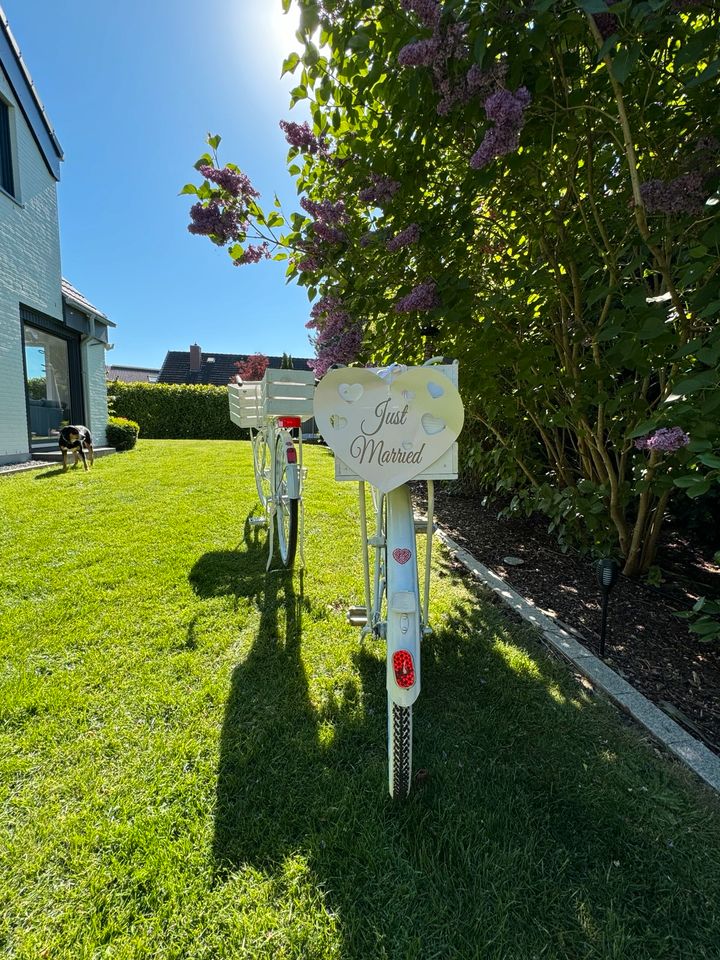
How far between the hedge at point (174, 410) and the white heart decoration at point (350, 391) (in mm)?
13559

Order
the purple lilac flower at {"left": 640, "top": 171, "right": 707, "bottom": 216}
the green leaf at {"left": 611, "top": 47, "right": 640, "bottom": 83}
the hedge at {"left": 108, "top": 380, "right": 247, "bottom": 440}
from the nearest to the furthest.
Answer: the green leaf at {"left": 611, "top": 47, "right": 640, "bottom": 83} < the purple lilac flower at {"left": 640, "top": 171, "right": 707, "bottom": 216} < the hedge at {"left": 108, "top": 380, "right": 247, "bottom": 440}

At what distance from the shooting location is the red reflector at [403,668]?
4.36 ft

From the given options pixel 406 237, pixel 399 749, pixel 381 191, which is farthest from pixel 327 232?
pixel 399 749

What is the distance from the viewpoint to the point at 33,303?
7578mm

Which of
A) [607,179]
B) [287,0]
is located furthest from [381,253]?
[607,179]

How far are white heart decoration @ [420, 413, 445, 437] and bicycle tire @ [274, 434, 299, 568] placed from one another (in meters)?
1.77

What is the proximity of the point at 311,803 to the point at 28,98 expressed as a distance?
1121 centimetres

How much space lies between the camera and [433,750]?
1596 millimetres

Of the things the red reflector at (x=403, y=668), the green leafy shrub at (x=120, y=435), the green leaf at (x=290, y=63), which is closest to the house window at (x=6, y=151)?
the green leafy shrub at (x=120, y=435)

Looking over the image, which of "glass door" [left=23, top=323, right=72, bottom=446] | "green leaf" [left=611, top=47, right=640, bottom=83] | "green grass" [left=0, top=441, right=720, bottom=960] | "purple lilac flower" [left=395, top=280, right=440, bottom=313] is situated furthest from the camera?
"glass door" [left=23, top=323, right=72, bottom=446]

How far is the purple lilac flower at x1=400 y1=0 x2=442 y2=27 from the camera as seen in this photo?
1521mm

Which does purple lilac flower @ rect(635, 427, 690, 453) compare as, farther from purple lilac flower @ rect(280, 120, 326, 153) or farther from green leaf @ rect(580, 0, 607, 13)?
purple lilac flower @ rect(280, 120, 326, 153)

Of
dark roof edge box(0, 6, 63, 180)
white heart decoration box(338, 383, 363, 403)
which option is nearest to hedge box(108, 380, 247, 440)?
dark roof edge box(0, 6, 63, 180)

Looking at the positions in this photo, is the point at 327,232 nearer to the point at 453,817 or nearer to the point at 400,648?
the point at 400,648
